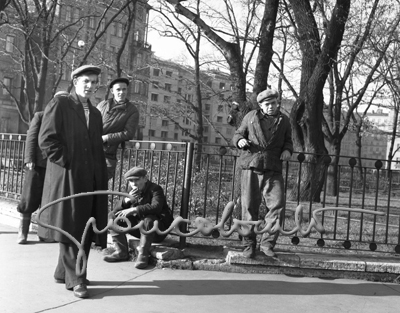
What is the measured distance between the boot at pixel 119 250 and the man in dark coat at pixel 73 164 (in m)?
1.35

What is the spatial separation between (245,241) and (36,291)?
2502 mm

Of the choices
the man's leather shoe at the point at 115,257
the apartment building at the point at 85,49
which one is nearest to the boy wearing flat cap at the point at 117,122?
the man's leather shoe at the point at 115,257

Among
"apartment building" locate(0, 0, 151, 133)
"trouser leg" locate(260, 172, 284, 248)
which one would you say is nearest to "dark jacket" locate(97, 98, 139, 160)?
"trouser leg" locate(260, 172, 284, 248)

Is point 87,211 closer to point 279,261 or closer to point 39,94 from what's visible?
point 279,261

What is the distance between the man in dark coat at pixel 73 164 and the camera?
4699 millimetres

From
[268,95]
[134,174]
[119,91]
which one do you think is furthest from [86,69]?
[268,95]

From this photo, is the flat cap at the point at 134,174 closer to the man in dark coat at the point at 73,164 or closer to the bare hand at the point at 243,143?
the man in dark coat at the point at 73,164

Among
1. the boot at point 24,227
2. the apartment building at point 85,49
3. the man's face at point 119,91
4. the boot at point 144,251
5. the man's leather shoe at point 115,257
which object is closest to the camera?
the boot at point 144,251

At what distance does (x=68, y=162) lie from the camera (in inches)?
186

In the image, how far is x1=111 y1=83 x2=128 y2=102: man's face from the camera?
260 inches

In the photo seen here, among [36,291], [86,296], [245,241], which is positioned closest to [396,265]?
[245,241]

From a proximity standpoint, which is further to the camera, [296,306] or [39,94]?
[39,94]

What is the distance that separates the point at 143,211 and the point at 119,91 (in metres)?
1.66

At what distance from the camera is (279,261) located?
6.17 metres
